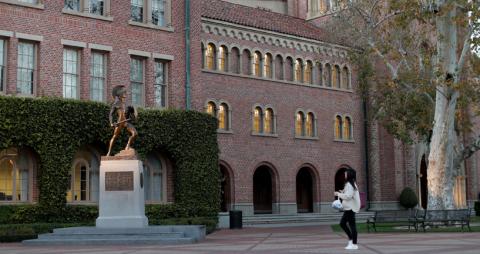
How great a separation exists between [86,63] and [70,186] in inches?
188

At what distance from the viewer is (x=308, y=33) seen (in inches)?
1618

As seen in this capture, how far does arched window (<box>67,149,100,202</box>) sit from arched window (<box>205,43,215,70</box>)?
1002cm

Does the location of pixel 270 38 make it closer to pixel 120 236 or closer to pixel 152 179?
pixel 152 179

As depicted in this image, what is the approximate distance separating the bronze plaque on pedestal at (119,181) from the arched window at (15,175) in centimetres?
602

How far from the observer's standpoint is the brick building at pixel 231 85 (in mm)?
25672

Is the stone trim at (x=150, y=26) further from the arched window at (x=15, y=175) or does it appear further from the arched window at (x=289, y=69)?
the arched window at (x=289, y=69)

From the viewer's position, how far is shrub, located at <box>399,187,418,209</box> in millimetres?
41938

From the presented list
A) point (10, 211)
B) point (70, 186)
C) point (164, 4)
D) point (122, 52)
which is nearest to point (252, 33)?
point (164, 4)

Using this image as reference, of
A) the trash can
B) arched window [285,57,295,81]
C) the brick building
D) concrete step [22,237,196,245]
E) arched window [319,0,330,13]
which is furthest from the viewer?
arched window [319,0,330,13]

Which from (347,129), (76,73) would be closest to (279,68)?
(347,129)

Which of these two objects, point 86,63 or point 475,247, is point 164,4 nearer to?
point 86,63

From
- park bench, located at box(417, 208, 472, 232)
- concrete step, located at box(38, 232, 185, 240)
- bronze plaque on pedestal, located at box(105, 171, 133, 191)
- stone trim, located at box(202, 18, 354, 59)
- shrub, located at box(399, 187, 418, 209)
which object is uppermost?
stone trim, located at box(202, 18, 354, 59)

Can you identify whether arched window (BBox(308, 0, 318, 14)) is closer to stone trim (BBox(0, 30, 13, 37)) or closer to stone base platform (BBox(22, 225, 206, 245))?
stone trim (BBox(0, 30, 13, 37))

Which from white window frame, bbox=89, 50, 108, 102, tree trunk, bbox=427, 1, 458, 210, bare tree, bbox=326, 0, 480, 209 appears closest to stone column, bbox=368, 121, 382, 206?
bare tree, bbox=326, 0, 480, 209
